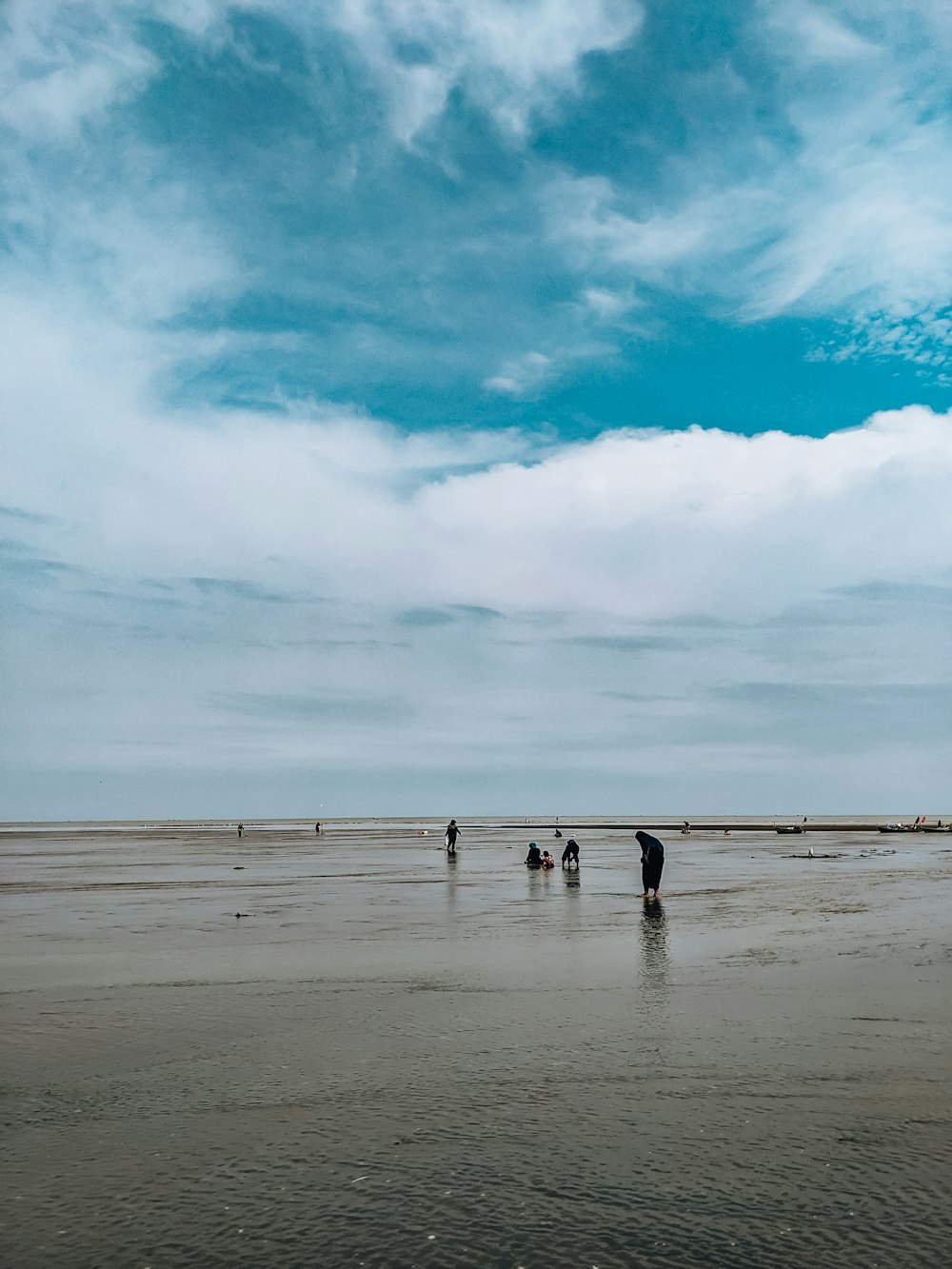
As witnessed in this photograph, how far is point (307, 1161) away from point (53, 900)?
81.4 feet

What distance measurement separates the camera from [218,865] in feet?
156

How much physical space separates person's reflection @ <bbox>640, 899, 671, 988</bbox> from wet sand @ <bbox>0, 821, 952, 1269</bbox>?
0.13 m

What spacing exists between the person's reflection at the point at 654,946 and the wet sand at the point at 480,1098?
0.13m

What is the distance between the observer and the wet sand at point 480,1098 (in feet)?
19.9

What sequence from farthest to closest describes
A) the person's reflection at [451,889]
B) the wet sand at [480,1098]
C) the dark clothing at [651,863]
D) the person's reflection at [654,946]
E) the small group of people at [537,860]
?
the small group of people at [537,860] → the dark clothing at [651,863] → the person's reflection at [451,889] → the person's reflection at [654,946] → the wet sand at [480,1098]

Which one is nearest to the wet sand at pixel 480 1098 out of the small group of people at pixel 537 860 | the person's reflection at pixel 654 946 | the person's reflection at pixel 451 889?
the person's reflection at pixel 654 946

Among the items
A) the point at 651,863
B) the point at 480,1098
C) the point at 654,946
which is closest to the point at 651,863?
the point at 651,863

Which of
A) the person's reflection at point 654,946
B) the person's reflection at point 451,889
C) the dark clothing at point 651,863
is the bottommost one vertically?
the person's reflection at point 451,889

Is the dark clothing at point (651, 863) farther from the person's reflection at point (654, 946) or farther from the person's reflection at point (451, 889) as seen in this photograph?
the person's reflection at point (451, 889)

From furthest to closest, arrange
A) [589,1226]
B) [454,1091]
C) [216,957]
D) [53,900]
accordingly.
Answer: [53,900], [216,957], [454,1091], [589,1226]

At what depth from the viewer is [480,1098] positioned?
876 cm

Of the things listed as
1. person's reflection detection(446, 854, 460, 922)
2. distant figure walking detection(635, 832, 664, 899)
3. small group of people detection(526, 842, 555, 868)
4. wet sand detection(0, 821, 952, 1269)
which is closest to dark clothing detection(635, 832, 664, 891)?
distant figure walking detection(635, 832, 664, 899)

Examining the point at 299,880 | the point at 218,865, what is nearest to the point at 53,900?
the point at 299,880

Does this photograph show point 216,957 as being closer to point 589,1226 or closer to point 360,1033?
point 360,1033
